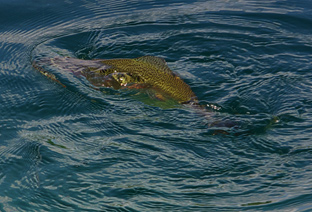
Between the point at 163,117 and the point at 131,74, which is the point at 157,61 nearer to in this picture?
the point at 131,74

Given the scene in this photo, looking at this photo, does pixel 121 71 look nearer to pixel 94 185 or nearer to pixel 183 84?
pixel 183 84

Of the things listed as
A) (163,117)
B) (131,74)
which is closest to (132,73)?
(131,74)

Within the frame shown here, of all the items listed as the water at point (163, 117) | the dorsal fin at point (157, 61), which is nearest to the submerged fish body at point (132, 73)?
the dorsal fin at point (157, 61)

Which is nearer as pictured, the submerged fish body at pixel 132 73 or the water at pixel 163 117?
the water at pixel 163 117

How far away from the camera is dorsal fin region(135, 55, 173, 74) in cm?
593

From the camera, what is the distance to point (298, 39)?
6680 mm

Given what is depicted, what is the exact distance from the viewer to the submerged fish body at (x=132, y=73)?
543 cm

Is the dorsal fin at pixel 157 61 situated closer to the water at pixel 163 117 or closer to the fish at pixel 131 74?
the fish at pixel 131 74

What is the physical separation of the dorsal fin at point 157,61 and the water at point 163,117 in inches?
6.7

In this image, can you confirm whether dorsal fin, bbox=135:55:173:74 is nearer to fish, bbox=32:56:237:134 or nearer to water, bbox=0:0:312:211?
fish, bbox=32:56:237:134

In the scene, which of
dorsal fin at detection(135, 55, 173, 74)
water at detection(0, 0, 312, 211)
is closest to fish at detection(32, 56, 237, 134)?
dorsal fin at detection(135, 55, 173, 74)

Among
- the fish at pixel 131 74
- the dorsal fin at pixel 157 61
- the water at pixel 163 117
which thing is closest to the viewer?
the water at pixel 163 117

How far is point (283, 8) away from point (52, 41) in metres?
4.15

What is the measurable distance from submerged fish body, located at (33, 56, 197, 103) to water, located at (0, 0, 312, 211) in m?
0.17
